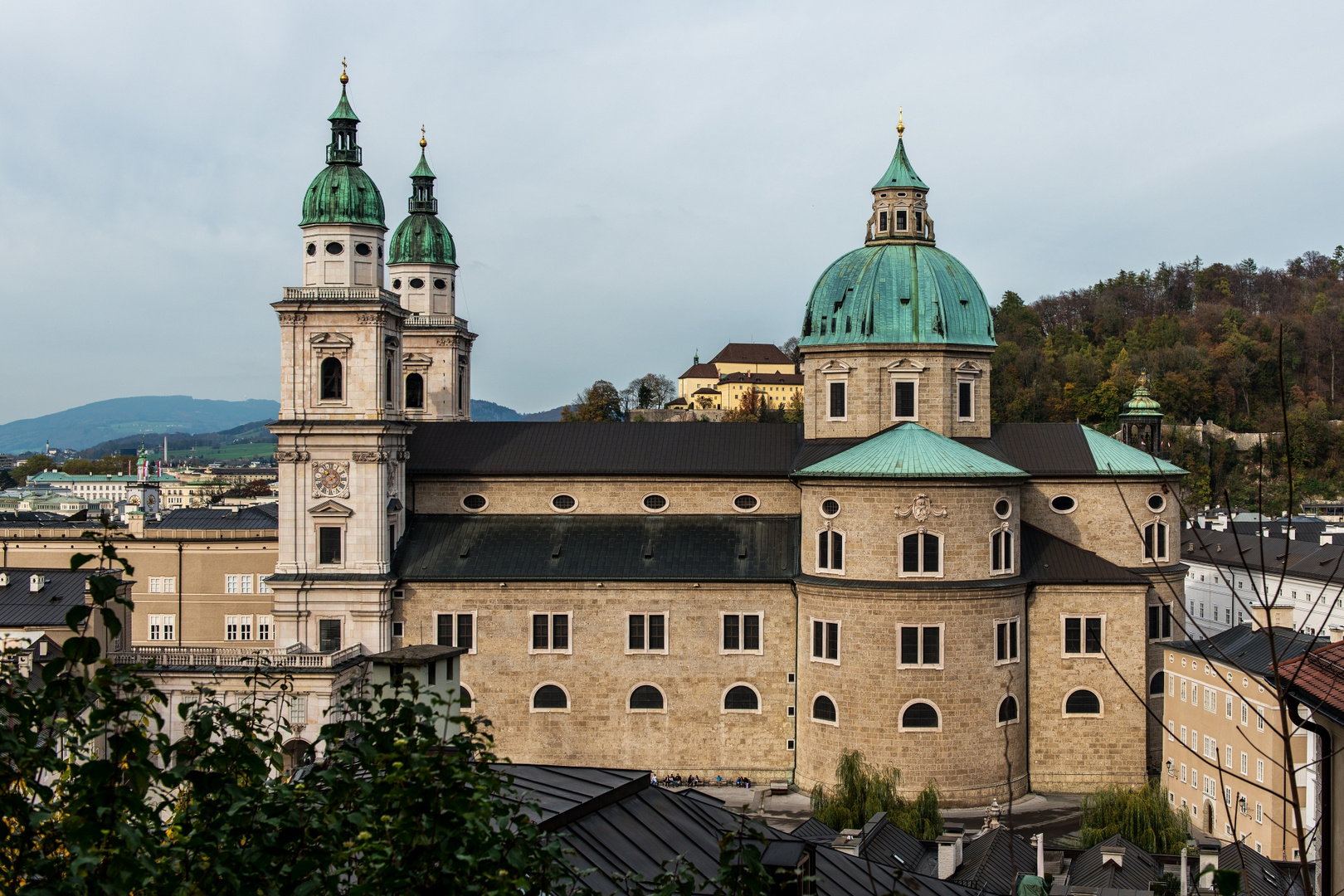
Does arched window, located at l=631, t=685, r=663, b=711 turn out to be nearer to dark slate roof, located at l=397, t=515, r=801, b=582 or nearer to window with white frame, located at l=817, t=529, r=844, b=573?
dark slate roof, located at l=397, t=515, r=801, b=582

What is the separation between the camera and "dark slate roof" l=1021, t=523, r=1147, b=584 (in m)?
49.3

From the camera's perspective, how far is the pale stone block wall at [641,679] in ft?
162

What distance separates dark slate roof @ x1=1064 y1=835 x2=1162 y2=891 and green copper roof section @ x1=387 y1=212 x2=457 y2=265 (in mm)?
44995

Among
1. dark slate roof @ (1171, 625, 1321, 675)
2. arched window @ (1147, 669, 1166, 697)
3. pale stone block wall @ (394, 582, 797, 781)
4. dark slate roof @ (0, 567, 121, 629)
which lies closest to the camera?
dark slate roof @ (1171, 625, 1321, 675)

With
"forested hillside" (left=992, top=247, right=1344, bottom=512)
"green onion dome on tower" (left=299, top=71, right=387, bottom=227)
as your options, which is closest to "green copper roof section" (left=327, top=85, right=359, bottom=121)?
"green onion dome on tower" (left=299, top=71, right=387, bottom=227)

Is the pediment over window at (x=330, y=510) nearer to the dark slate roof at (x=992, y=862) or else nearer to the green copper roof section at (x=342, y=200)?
the green copper roof section at (x=342, y=200)

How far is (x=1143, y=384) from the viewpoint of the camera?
62.6 meters

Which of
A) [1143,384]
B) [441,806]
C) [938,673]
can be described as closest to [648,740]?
[938,673]

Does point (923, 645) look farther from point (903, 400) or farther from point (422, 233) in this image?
point (422, 233)

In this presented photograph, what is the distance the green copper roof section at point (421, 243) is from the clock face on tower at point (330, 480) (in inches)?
817

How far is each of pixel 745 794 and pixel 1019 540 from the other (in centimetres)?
1354

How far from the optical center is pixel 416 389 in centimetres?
6825

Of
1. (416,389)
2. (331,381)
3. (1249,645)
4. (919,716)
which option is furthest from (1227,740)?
(416,389)

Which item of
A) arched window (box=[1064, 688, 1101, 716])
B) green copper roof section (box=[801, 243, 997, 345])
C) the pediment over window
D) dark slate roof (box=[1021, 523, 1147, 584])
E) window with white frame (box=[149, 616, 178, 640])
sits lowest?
arched window (box=[1064, 688, 1101, 716])
